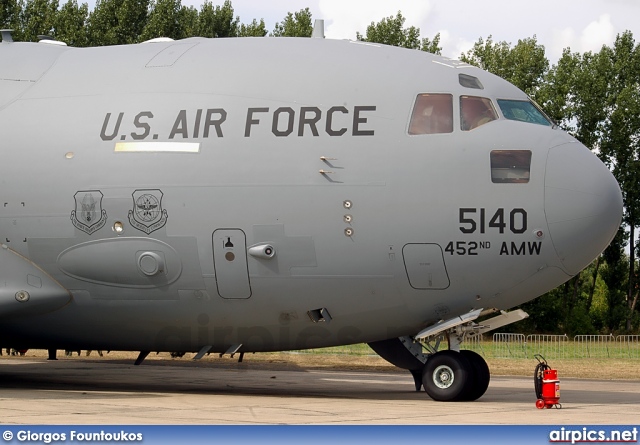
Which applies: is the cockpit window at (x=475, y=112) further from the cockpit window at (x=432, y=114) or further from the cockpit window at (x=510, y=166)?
the cockpit window at (x=510, y=166)

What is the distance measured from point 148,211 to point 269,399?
12.9 ft

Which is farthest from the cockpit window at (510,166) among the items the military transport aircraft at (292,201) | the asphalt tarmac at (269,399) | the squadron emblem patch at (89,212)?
the squadron emblem patch at (89,212)

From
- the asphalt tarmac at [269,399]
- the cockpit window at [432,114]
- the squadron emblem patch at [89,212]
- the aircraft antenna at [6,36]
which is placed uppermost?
the aircraft antenna at [6,36]

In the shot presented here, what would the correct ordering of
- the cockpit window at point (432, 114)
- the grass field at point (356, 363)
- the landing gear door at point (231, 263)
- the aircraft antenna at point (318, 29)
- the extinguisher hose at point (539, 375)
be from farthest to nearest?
the grass field at point (356, 363)
the aircraft antenna at point (318, 29)
the landing gear door at point (231, 263)
the extinguisher hose at point (539, 375)
the cockpit window at point (432, 114)

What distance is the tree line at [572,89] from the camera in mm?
62625

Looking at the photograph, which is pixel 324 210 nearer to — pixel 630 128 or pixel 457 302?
pixel 457 302

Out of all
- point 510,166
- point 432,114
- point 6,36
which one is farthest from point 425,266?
point 6,36

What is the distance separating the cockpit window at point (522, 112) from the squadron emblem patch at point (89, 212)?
23.5ft

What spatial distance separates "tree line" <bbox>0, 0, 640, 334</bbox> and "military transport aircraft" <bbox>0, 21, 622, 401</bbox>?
140 feet

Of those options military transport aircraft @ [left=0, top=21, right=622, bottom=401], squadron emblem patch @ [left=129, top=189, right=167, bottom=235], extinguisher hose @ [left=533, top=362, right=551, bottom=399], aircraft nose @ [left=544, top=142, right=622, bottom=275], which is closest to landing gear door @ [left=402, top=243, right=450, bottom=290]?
military transport aircraft @ [left=0, top=21, right=622, bottom=401]

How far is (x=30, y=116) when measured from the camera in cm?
1944

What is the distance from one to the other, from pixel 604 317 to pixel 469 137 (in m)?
Result: 54.3

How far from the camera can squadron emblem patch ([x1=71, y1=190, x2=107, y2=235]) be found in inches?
739

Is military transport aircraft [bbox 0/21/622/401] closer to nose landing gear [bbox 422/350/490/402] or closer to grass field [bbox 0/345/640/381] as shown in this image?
nose landing gear [bbox 422/350/490/402]
